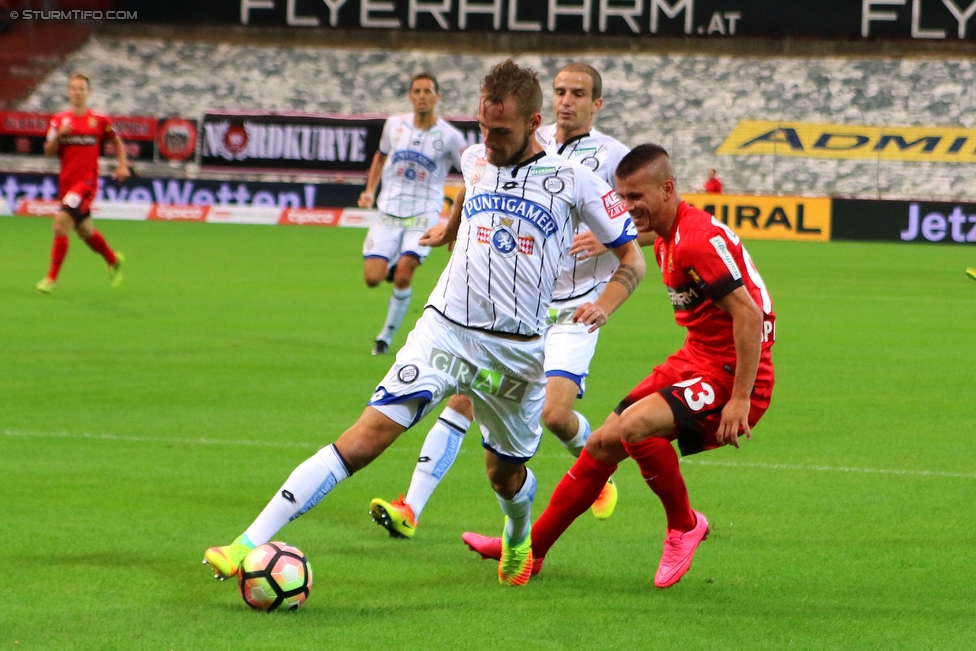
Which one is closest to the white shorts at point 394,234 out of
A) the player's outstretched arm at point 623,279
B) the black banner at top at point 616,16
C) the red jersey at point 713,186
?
the player's outstretched arm at point 623,279

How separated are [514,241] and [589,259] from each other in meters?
1.98

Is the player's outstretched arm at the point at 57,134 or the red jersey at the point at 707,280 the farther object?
the player's outstretched arm at the point at 57,134

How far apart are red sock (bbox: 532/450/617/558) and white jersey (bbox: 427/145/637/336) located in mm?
643

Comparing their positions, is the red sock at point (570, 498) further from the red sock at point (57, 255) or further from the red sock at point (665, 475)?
the red sock at point (57, 255)

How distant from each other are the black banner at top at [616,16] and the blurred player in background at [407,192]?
29547mm

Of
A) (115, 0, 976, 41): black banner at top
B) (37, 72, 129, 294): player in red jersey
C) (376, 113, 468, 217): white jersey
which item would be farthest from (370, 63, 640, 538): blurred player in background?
(115, 0, 976, 41): black banner at top

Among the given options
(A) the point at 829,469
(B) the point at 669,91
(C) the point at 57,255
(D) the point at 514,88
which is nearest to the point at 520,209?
(D) the point at 514,88

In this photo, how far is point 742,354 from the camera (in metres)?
5.24

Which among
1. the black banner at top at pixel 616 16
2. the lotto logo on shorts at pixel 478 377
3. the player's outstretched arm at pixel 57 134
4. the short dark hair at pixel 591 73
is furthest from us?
the black banner at top at pixel 616 16

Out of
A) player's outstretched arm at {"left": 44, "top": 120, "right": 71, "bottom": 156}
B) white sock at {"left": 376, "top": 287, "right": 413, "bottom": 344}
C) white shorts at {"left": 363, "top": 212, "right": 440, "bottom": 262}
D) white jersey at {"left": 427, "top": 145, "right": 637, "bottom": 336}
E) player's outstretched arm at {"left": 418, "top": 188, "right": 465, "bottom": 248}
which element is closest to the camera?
white jersey at {"left": 427, "top": 145, "right": 637, "bottom": 336}

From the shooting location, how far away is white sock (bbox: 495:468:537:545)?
5.54 m

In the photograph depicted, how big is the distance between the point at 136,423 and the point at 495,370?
4.20 meters

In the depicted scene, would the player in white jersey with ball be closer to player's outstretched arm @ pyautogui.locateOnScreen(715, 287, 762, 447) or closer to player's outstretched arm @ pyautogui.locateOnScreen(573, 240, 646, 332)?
player's outstretched arm @ pyautogui.locateOnScreen(573, 240, 646, 332)

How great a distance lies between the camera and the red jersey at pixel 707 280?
17.4 ft
